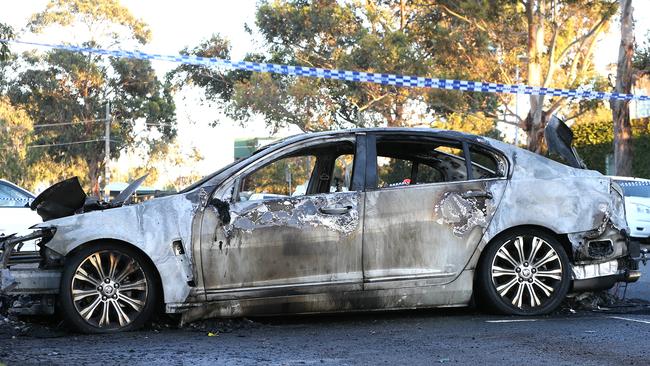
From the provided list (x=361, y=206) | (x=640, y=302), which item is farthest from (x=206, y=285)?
(x=640, y=302)

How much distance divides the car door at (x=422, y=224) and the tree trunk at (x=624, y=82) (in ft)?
57.2

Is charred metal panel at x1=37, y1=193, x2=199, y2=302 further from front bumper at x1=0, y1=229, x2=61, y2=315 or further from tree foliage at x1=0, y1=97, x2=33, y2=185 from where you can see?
tree foliage at x1=0, y1=97, x2=33, y2=185

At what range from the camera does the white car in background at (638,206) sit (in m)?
18.7

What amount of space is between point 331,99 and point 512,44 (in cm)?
1012

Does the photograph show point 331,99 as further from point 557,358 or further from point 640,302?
point 557,358

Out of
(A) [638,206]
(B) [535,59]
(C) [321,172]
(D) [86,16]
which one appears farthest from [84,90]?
(C) [321,172]

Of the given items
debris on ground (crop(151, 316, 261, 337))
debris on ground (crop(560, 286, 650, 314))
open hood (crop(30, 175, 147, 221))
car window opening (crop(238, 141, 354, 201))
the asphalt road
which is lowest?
the asphalt road

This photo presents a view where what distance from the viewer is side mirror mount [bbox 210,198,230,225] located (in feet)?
21.5

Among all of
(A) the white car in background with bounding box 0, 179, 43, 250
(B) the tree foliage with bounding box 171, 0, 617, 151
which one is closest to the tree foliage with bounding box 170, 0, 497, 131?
(B) the tree foliage with bounding box 171, 0, 617, 151

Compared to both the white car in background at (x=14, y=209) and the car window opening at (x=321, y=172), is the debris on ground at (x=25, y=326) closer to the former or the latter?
the car window opening at (x=321, y=172)

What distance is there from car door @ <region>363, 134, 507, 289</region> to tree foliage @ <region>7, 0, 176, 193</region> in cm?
4551

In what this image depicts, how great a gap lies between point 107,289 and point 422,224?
2305mm

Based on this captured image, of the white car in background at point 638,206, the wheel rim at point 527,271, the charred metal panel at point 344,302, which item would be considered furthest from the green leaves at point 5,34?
the wheel rim at point 527,271

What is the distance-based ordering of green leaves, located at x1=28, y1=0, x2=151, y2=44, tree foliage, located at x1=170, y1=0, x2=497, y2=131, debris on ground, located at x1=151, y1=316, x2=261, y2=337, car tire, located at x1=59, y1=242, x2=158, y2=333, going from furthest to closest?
green leaves, located at x1=28, y1=0, x2=151, y2=44 → tree foliage, located at x1=170, y1=0, x2=497, y2=131 → debris on ground, located at x1=151, y1=316, x2=261, y2=337 → car tire, located at x1=59, y1=242, x2=158, y2=333
